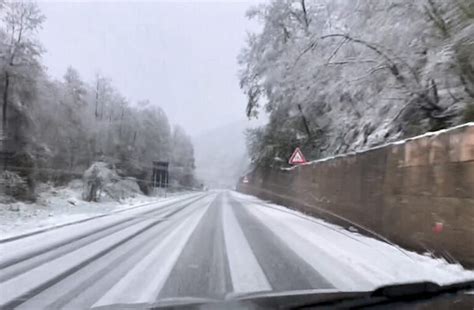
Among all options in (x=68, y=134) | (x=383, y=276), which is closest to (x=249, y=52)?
(x=68, y=134)

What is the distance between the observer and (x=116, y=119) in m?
72.7

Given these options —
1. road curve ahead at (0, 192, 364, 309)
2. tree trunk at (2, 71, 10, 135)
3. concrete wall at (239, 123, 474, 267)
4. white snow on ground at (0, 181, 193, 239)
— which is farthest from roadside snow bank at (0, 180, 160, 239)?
concrete wall at (239, 123, 474, 267)

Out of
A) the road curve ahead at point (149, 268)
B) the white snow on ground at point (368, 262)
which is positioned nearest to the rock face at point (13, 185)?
the road curve ahead at point (149, 268)

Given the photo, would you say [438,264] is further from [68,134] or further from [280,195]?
[68,134]

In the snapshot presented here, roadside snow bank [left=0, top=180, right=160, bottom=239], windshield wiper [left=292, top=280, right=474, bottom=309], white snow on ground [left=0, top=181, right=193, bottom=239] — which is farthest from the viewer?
roadside snow bank [left=0, top=180, right=160, bottom=239]

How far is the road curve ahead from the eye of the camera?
6.10 meters

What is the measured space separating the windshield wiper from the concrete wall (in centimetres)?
295

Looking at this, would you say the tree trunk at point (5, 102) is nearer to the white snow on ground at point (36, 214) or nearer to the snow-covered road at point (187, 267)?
the white snow on ground at point (36, 214)

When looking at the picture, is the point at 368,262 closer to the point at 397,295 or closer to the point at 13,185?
the point at 397,295

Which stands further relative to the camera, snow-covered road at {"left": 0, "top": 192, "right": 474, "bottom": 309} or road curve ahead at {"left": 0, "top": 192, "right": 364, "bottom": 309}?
snow-covered road at {"left": 0, "top": 192, "right": 474, "bottom": 309}

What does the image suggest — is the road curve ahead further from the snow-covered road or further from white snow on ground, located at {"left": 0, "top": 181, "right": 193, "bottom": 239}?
white snow on ground, located at {"left": 0, "top": 181, "right": 193, "bottom": 239}

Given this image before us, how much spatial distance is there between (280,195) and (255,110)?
6.74 meters

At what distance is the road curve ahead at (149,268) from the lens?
20.0ft

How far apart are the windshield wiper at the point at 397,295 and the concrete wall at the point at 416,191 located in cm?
295
